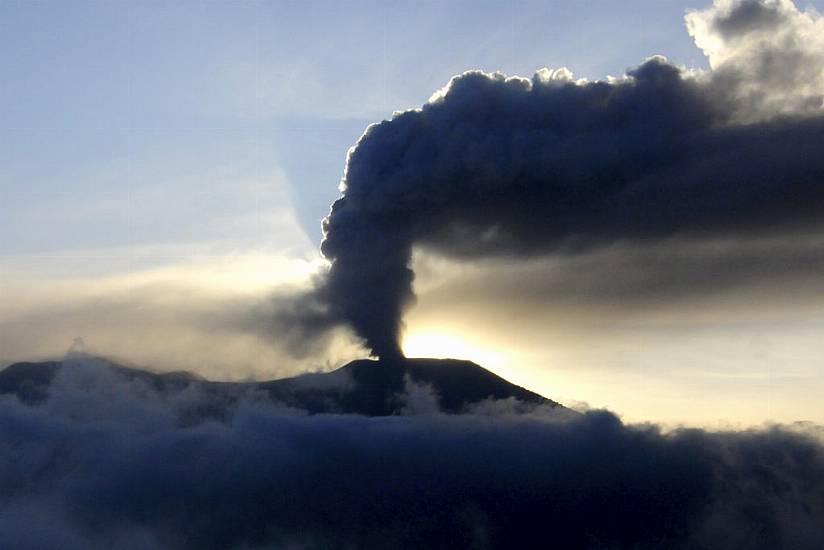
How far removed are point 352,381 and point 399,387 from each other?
458 inches

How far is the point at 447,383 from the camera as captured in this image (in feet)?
644

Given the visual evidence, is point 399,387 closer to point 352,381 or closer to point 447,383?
point 352,381

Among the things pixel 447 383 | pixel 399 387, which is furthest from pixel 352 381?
pixel 447 383

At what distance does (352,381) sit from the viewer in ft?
581

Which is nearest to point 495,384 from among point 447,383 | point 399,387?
point 447,383

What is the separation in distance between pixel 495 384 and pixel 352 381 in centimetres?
3806

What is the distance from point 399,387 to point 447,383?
2813cm

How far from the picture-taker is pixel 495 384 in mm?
199750

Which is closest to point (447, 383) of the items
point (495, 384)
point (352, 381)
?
point (495, 384)

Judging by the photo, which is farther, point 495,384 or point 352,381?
point 495,384

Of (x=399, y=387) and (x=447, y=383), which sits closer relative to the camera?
(x=399, y=387)

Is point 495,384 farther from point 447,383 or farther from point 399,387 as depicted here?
point 399,387

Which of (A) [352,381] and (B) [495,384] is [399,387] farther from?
(B) [495,384]

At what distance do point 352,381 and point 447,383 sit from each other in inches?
1084
